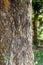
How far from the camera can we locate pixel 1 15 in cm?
453

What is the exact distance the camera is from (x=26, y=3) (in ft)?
15.6

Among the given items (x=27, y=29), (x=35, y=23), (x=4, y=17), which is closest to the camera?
(x=4, y=17)

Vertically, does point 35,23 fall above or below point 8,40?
below

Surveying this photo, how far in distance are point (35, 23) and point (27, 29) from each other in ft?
46.1

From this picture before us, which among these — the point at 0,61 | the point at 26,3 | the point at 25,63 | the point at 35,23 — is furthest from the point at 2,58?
the point at 35,23

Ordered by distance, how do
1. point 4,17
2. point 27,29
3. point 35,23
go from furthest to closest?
point 35,23 → point 27,29 → point 4,17

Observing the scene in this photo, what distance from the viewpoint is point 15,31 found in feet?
15.2

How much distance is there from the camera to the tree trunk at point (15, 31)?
4570 mm

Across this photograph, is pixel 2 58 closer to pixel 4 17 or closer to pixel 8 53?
pixel 8 53

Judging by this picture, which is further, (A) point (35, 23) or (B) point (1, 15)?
(A) point (35, 23)

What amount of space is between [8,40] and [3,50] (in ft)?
0.65

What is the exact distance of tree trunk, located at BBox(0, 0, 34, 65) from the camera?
15.0 feet

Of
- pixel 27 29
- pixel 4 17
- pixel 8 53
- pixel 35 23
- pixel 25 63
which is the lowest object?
pixel 35 23

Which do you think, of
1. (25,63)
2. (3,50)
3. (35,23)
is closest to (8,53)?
(3,50)
